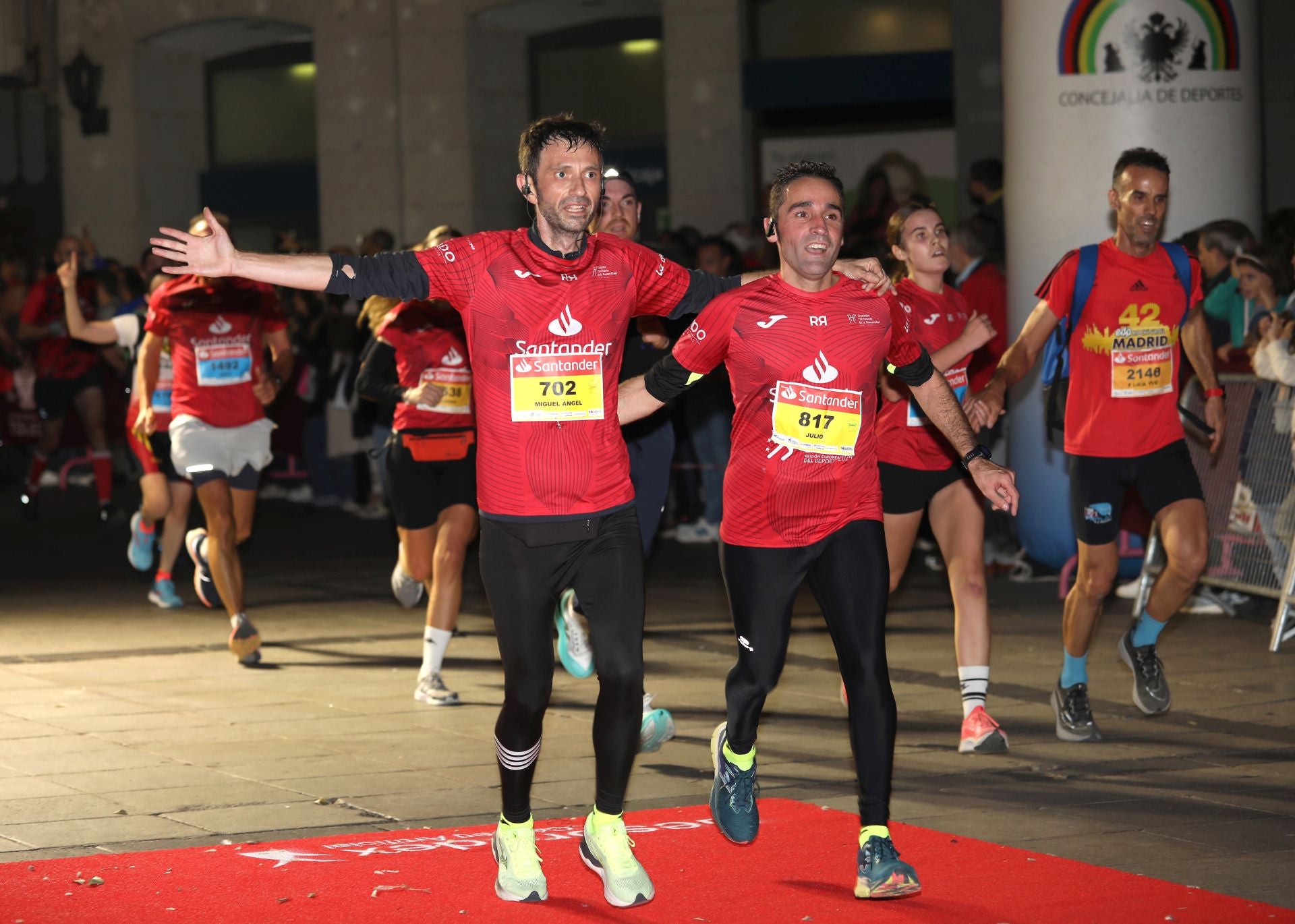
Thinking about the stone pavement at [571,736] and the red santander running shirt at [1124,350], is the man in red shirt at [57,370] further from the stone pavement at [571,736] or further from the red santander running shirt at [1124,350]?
the red santander running shirt at [1124,350]

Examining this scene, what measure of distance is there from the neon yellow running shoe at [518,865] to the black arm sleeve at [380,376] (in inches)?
139

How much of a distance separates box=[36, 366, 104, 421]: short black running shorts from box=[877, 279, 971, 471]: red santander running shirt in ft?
36.1

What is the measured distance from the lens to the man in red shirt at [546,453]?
5.21 meters

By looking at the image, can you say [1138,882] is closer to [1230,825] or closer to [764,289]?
[1230,825]

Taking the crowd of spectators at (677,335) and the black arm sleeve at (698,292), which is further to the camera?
the crowd of spectators at (677,335)

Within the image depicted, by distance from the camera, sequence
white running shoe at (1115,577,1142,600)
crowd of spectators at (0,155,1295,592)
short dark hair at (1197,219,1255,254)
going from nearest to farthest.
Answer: crowd of spectators at (0,155,1295,592)
short dark hair at (1197,219,1255,254)
white running shoe at (1115,577,1142,600)

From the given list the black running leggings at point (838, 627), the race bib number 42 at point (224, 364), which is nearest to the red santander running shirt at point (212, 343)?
the race bib number 42 at point (224, 364)

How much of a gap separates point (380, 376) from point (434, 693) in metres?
1.49

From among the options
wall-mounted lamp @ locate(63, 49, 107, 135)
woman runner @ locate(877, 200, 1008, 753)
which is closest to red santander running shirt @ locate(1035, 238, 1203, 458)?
woman runner @ locate(877, 200, 1008, 753)

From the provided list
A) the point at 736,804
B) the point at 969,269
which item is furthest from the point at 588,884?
the point at 969,269

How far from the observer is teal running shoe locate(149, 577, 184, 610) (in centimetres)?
1134

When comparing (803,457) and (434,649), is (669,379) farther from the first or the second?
(434,649)

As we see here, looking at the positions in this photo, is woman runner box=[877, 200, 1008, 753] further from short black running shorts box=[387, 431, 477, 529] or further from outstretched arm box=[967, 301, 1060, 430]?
short black running shorts box=[387, 431, 477, 529]

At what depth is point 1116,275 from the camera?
7.18 metres
